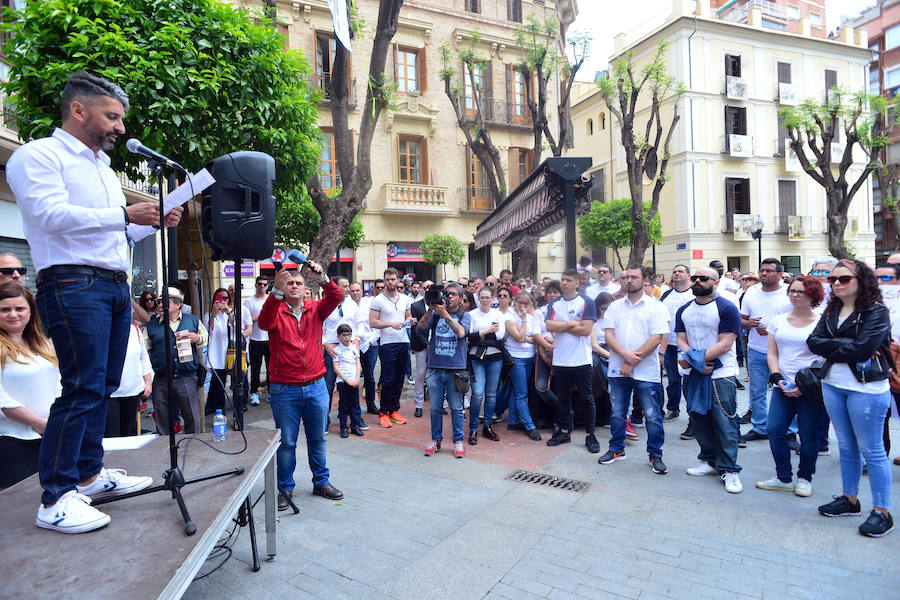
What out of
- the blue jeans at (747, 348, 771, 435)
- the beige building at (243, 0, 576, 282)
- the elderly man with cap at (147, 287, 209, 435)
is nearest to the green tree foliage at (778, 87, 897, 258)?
the beige building at (243, 0, 576, 282)

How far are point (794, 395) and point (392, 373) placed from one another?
5.08 metres

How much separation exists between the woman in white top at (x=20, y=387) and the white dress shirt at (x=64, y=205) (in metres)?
1.25

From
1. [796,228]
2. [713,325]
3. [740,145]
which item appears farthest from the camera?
[796,228]

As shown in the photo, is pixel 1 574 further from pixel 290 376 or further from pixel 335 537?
pixel 290 376

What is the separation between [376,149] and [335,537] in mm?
19381

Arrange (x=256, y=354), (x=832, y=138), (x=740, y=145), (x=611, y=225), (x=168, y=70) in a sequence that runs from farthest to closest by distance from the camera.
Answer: (x=740, y=145) < (x=611, y=225) < (x=832, y=138) < (x=256, y=354) < (x=168, y=70)

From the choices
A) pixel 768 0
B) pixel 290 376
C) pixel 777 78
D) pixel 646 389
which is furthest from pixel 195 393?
pixel 768 0

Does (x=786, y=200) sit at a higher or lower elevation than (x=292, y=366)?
higher

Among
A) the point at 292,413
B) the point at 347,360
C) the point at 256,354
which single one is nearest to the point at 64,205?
the point at 292,413

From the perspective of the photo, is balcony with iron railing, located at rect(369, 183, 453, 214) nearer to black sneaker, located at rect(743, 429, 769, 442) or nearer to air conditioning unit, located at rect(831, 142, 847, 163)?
black sneaker, located at rect(743, 429, 769, 442)

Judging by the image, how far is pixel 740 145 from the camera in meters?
27.3

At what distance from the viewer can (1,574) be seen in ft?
6.49

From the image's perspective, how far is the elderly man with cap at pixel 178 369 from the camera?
5.85 m

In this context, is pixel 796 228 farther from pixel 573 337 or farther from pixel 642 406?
pixel 642 406
